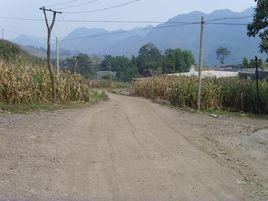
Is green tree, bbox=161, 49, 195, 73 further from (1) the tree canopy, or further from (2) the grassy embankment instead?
(2) the grassy embankment

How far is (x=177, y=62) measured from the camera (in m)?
59.0

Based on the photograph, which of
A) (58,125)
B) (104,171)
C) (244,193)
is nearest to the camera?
(244,193)

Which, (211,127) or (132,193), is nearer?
(132,193)

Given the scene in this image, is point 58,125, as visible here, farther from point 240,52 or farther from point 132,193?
point 240,52

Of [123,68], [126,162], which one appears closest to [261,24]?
[126,162]

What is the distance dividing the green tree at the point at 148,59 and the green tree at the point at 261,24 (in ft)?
151

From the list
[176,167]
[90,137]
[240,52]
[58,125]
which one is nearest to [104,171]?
[176,167]

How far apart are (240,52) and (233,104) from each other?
12402 cm

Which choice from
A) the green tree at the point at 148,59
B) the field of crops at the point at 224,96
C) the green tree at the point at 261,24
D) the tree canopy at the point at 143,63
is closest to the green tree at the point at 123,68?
the tree canopy at the point at 143,63

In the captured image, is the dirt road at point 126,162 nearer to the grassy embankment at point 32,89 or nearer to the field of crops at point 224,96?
the grassy embankment at point 32,89

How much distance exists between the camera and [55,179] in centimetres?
671

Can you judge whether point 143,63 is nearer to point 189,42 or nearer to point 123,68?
point 123,68

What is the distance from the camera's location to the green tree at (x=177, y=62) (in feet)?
188

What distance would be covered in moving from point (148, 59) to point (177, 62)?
41.4 ft
